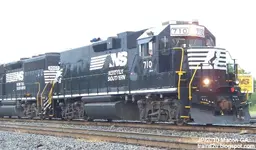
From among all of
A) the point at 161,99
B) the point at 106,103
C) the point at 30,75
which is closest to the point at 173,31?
the point at 161,99

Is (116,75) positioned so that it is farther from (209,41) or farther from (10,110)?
(10,110)

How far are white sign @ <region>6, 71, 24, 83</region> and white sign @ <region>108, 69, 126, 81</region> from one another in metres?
9.75

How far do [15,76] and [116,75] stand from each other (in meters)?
11.4

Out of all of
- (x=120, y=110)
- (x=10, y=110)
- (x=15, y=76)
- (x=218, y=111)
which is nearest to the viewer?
(x=218, y=111)

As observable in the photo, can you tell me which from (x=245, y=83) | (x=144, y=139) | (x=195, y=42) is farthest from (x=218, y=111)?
(x=144, y=139)

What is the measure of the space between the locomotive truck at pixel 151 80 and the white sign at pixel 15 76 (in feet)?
12.7

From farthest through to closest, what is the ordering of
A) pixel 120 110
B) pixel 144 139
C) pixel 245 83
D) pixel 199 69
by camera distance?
pixel 120 110 → pixel 245 83 → pixel 199 69 → pixel 144 139

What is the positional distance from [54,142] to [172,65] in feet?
15.4

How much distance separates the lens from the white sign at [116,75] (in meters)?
16.2

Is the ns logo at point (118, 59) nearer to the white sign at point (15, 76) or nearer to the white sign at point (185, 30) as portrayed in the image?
the white sign at point (185, 30)

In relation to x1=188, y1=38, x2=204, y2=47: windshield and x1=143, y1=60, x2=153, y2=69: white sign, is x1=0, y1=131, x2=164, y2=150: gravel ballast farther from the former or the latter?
x1=188, y1=38, x2=204, y2=47: windshield

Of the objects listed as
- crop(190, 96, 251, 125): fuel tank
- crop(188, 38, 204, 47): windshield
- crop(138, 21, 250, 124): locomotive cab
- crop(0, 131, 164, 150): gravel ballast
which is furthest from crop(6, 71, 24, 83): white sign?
crop(190, 96, 251, 125): fuel tank

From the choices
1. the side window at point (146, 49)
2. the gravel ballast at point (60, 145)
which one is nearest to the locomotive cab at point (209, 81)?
the side window at point (146, 49)

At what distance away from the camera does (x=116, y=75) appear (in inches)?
655
